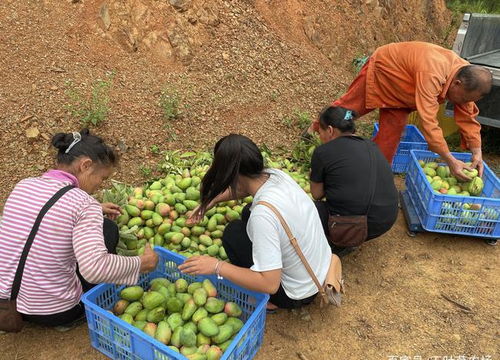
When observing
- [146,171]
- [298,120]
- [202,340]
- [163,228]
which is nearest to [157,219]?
[163,228]

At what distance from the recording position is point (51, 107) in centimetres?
427

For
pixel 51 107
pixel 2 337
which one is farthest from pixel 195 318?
pixel 51 107

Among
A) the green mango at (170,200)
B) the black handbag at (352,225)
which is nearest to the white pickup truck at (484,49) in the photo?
the black handbag at (352,225)

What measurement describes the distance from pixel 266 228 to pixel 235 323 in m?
0.68

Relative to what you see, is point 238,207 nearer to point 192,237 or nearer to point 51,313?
point 192,237

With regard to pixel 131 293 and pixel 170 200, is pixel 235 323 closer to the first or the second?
pixel 131 293

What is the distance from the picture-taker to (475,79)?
3.33m

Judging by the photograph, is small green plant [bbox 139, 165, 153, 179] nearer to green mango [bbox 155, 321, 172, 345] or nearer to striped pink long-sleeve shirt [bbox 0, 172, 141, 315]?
striped pink long-sleeve shirt [bbox 0, 172, 141, 315]

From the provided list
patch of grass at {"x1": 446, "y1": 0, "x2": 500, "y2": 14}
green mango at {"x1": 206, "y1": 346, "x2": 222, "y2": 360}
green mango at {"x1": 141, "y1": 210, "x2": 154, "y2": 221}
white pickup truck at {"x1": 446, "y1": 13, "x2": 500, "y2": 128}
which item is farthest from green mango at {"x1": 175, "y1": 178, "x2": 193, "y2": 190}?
patch of grass at {"x1": 446, "y1": 0, "x2": 500, "y2": 14}

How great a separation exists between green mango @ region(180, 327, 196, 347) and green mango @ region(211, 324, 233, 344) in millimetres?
126

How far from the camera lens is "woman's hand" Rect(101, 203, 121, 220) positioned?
2.95 meters

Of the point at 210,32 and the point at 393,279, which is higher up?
the point at 210,32

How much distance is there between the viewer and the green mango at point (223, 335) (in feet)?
7.36

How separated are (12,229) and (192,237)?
1.34 m
